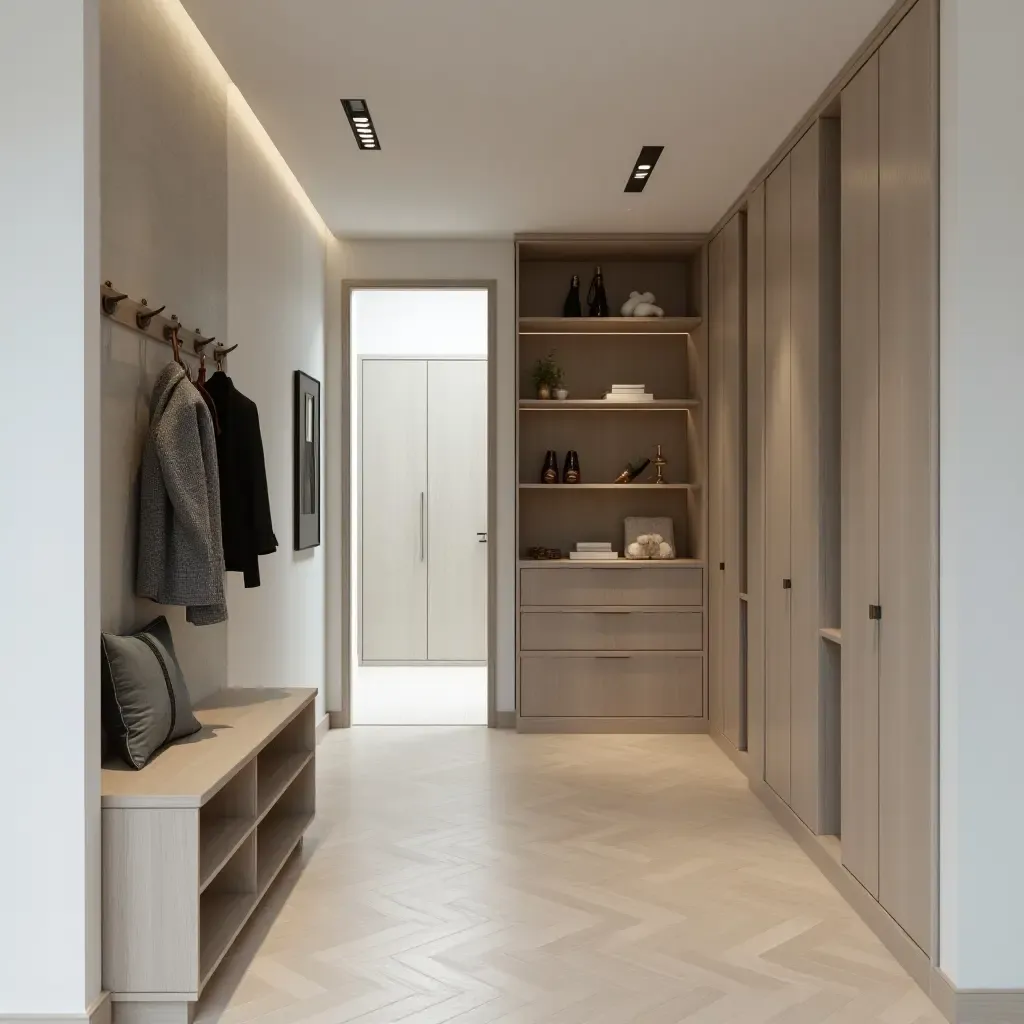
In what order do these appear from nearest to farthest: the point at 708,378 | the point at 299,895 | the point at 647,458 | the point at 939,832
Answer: the point at 939,832 < the point at 299,895 < the point at 708,378 < the point at 647,458

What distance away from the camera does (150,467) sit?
318 cm

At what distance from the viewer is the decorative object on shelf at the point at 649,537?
6.37 metres

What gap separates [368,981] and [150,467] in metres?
1.56

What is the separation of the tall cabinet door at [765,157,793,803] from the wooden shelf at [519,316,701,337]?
1.53m

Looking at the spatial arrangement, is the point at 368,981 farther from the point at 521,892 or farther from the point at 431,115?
the point at 431,115

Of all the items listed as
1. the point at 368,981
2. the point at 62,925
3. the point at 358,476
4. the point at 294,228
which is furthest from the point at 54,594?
the point at 358,476

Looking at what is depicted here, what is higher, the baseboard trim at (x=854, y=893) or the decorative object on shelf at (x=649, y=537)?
the decorative object on shelf at (x=649, y=537)

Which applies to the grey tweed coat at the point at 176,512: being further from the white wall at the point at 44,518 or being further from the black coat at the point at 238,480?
the white wall at the point at 44,518

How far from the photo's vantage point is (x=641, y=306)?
6.32m

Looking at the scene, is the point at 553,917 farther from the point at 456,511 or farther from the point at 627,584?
the point at 456,511

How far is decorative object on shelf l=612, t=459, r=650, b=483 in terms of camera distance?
648 cm

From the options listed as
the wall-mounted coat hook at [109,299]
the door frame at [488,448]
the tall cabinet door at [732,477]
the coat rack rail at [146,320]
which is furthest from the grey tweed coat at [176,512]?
the door frame at [488,448]

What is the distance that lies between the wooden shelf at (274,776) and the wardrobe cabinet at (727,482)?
7.71 feet

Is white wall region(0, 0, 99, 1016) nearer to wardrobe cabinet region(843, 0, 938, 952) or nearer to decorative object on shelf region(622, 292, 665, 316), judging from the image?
→ wardrobe cabinet region(843, 0, 938, 952)
